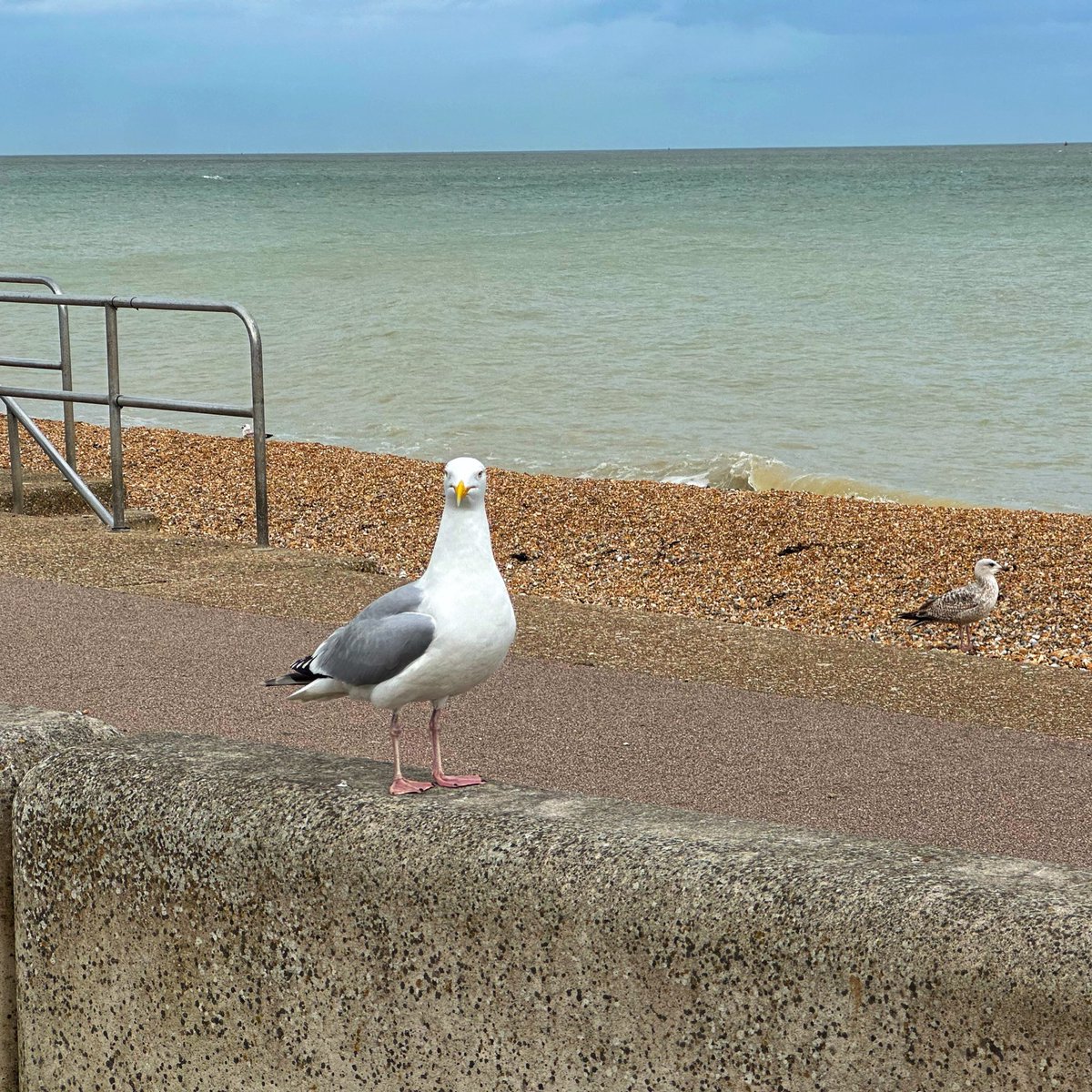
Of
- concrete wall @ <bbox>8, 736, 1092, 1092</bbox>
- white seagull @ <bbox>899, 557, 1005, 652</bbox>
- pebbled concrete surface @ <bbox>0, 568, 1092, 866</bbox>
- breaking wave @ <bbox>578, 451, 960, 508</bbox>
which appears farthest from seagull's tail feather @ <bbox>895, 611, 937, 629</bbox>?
breaking wave @ <bbox>578, 451, 960, 508</bbox>

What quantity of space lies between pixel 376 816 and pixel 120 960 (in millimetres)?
450

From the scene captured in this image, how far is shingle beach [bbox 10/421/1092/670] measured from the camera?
24.6ft

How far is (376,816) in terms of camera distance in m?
2.09

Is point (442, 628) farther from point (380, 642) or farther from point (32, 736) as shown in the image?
point (32, 736)

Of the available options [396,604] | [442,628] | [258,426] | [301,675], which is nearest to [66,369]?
[258,426]

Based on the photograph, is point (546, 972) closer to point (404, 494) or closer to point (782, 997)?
point (782, 997)

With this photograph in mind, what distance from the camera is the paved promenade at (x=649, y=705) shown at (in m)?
4.12

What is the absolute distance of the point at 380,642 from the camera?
8.28ft

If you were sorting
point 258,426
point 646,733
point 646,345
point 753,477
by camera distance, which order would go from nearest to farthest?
point 646,733, point 258,426, point 753,477, point 646,345

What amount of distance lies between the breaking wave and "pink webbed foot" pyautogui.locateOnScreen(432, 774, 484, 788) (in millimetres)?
10143

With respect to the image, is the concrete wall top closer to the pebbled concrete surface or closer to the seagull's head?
the seagull's head

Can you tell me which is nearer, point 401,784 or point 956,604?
point 401,784

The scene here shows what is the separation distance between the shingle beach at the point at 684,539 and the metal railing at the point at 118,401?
2.43 ft

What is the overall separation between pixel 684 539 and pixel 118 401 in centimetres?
365
